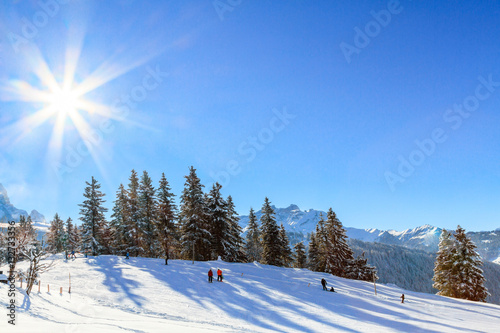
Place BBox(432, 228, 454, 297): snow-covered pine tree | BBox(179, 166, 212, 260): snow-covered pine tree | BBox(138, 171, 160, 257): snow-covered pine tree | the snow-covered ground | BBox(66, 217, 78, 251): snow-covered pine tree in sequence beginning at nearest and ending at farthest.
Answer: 1. the snow-covered ground
2. BBox(432, 228, 454, 297): snow-covered pine tree
3. BBox(179, 166, 212, 260): snow-covered pine tree
4. BBox(138, 171, 160, 257): snow-covered pine tree
5. BBox(66, 217, 78, 251): snow-covered pine tree

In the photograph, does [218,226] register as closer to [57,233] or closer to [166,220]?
[166,220]

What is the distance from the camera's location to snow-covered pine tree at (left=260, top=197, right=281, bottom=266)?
48531 mm

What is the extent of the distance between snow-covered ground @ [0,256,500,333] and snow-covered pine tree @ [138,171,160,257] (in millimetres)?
14332

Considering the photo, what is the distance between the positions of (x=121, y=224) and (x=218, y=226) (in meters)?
17.0

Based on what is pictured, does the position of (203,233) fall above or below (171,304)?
above

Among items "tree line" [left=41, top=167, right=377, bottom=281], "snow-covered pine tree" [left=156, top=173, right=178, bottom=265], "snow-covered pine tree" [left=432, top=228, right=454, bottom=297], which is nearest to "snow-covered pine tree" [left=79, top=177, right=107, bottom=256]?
"tree line" [left=41, top=167, right=377, bottom=281]

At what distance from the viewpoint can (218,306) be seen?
761 inches

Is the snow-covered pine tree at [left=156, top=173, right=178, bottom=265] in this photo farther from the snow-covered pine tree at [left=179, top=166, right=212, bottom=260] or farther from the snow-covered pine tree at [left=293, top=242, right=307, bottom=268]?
the snow-covered pine tree at [left=293, top=242, right=307, bottom=268]

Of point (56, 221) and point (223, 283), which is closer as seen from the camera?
point (223, 283)

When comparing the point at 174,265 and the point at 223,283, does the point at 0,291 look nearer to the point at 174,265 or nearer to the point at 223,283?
the point at 223,283

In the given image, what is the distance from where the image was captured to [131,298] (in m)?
20.5

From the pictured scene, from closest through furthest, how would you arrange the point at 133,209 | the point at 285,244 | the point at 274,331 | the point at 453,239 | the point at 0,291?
the point at 274,331 < the point at 0,291 < the point at 453,239 < the point at 133,209 < the point at 285,244

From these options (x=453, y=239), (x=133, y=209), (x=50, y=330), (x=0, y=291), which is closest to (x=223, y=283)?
(x=0, y=291)

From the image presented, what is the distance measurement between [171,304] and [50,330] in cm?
1193
